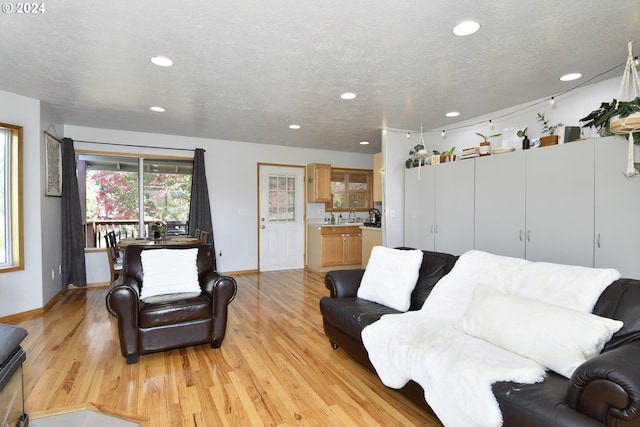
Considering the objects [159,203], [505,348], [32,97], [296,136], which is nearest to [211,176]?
[159,203]

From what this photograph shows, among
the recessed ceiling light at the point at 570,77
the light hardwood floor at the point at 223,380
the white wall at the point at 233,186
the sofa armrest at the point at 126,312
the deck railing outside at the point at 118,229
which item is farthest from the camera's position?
the white wall at the point at 233,186

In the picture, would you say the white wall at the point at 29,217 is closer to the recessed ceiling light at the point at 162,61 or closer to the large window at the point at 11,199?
the large window at the point at 11,199

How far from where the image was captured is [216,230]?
591 cm

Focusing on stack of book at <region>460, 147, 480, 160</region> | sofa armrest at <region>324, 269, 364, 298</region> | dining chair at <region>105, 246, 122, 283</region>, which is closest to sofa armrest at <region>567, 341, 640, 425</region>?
sofa armrest at <region>324, 269, 364, 298</region>

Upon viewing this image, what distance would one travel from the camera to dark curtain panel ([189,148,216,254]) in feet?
18.1

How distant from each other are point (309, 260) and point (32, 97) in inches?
190

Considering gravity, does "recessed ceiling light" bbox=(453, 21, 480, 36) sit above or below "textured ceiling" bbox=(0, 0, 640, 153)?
below

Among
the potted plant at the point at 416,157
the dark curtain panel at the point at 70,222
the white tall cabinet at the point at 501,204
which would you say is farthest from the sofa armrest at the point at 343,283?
the dark curtain panel at the point at 70,222

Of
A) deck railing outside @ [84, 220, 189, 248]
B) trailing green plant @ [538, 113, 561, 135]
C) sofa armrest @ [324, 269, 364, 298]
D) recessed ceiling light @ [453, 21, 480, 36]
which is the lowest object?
sofa armrest @ [324, 269, 364, 298]

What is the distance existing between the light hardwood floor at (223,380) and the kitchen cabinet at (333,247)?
8.94 feet

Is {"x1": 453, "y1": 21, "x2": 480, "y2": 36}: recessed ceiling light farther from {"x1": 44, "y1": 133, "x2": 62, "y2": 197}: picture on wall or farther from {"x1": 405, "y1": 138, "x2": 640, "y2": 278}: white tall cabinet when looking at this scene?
{"x1": 44, "y1": 133, "x2": 62, "y2": 197}: picture on wall

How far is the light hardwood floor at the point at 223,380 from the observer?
1.95 m

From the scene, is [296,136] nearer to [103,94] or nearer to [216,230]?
[216,230]

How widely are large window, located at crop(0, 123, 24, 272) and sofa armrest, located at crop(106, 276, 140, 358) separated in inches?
82.5
